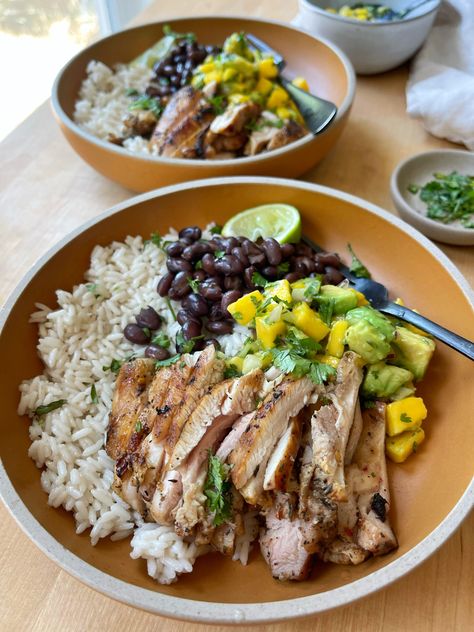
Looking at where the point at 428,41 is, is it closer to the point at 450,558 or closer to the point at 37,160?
the point at 37,160

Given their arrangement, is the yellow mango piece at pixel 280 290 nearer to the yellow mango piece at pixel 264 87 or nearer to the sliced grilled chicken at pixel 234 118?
the sliced grilled chicken at pixel 234 118

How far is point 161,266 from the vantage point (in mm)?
2584

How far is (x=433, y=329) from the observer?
2.01 metres

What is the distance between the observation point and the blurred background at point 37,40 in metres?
7.09

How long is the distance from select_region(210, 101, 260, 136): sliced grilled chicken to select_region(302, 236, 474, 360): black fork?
0.90m

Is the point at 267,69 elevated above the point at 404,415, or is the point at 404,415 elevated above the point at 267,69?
the point at 267,69

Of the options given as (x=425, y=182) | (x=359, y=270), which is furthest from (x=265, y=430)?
(x=425, y=182)

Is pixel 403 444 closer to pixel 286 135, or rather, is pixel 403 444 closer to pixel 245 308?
pixel 245 308

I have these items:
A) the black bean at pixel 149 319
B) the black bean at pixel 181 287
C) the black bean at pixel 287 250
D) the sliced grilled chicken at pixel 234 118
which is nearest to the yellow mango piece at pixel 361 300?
the black bean at pixel 287 250

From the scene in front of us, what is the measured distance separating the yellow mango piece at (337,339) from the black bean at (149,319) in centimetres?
76

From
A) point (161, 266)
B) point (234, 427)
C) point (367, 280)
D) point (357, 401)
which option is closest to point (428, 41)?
point (367, 280)

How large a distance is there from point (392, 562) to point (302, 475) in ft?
1.13

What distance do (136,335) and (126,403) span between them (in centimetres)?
38

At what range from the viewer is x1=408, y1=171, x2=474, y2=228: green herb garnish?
9.44 feet
